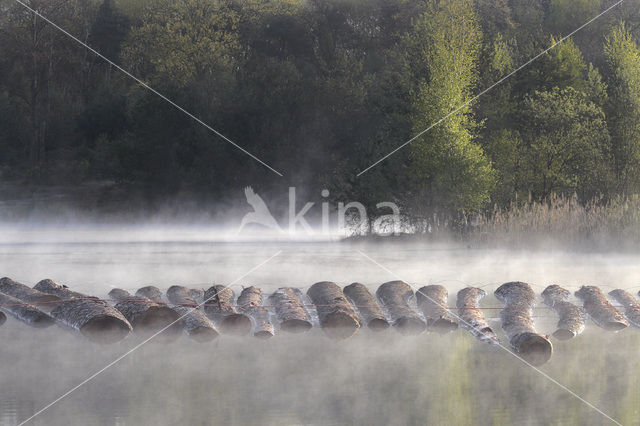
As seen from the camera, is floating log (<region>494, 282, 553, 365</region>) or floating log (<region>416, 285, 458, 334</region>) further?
floating log (<region>416, 285, 458, 334</region>)

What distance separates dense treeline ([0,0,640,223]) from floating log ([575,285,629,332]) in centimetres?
1353

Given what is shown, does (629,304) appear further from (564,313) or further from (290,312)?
(290,312)

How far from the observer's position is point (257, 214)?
43.7 m

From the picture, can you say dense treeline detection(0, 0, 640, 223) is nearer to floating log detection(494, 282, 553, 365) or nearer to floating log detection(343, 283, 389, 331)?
floating log detection(494, 282, 553, 365)

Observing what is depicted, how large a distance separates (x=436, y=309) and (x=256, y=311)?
314 cm

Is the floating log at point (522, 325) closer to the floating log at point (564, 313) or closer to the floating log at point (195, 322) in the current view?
the floating log at point (564, 313)

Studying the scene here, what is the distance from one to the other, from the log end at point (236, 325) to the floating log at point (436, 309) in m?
3.08

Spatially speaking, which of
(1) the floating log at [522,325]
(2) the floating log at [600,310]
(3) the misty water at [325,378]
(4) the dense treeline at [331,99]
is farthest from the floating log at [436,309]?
(4) the dense treeline at [331,99]

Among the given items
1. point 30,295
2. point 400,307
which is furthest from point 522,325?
point 30,295

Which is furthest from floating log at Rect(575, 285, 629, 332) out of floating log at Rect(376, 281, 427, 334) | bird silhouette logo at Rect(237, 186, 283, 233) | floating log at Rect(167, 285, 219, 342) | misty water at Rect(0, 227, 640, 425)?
bird silhouette logo at Rect(237, 186, 283, 233)

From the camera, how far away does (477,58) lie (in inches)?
1448

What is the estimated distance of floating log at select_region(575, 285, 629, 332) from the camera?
53.7ft

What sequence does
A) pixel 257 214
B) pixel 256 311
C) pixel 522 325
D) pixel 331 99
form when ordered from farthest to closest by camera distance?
pixel 331 99 → pixel 257 214 → pixel 256 311 → pixel 522 325

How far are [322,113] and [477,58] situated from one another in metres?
10.9
